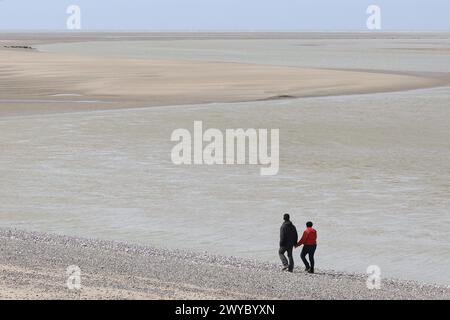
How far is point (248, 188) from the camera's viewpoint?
2600cm

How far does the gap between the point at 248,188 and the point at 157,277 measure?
36.1 feet

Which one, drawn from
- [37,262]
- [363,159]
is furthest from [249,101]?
[37,262]

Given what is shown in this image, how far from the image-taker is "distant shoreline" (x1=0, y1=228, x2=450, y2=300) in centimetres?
1365

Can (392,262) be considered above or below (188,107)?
below

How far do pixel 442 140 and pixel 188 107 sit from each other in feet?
49.6

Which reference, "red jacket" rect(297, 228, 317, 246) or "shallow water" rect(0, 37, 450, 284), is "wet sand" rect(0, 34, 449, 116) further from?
"red jacket" rect(297, 228, 317, 246)

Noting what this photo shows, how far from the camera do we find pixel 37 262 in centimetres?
1559

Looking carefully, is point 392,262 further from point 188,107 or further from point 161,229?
point 188,107

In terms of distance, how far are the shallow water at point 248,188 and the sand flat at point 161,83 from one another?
27.8 ft

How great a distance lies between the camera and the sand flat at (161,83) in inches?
1982

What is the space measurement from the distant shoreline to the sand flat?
28050 mm

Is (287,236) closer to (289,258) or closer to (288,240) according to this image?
(288,240)

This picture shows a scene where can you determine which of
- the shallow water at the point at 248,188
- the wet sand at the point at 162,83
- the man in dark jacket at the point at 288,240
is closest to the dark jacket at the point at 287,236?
the man in dark jacket at the point at 288,240
